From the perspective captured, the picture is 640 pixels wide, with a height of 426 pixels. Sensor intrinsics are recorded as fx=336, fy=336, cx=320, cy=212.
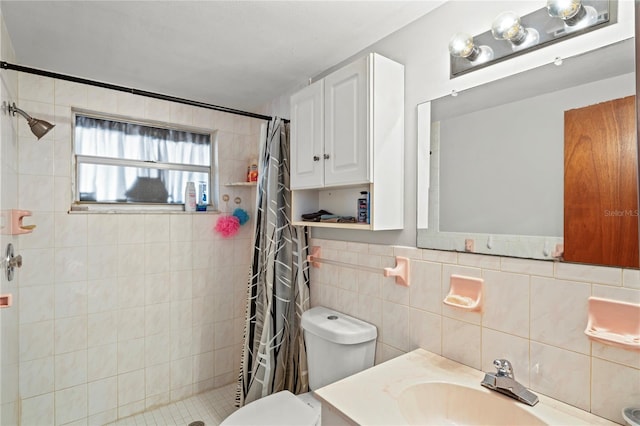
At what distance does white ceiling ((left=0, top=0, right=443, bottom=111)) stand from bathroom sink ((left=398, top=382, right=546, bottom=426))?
151cm

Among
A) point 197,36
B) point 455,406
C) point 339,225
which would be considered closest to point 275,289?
point 339,225

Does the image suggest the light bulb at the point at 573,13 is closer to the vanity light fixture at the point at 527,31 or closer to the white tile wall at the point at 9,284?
the vanity light fixture at the point at 527,31

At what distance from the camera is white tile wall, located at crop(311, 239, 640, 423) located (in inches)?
38.2

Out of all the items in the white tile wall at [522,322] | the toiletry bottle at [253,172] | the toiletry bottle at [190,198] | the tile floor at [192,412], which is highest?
the toiletry bottle at [253,172]

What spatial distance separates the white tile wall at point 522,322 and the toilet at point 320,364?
97 millimetres

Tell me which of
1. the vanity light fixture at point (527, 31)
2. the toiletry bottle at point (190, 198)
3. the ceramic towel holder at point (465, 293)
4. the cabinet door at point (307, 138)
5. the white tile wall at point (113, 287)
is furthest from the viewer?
the toiletry bottle at point (190, 198)

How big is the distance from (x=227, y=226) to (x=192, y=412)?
131cm

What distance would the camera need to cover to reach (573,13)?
1037 mm

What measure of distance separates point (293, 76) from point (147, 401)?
2409 millimetres

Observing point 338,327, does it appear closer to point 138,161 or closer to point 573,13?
point 573,13

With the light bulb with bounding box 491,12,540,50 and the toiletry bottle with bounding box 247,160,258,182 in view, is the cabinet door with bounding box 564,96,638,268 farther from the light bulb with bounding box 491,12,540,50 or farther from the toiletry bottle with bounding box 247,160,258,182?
the toiletry bottle with bounding box 247,160,258,182

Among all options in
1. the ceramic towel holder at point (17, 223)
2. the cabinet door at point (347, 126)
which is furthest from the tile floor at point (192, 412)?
the cabinet door at point (347, 126)

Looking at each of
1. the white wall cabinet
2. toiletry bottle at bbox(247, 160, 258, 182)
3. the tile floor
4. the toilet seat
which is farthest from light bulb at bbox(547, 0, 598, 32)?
the tile floor

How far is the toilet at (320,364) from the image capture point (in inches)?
60.7
